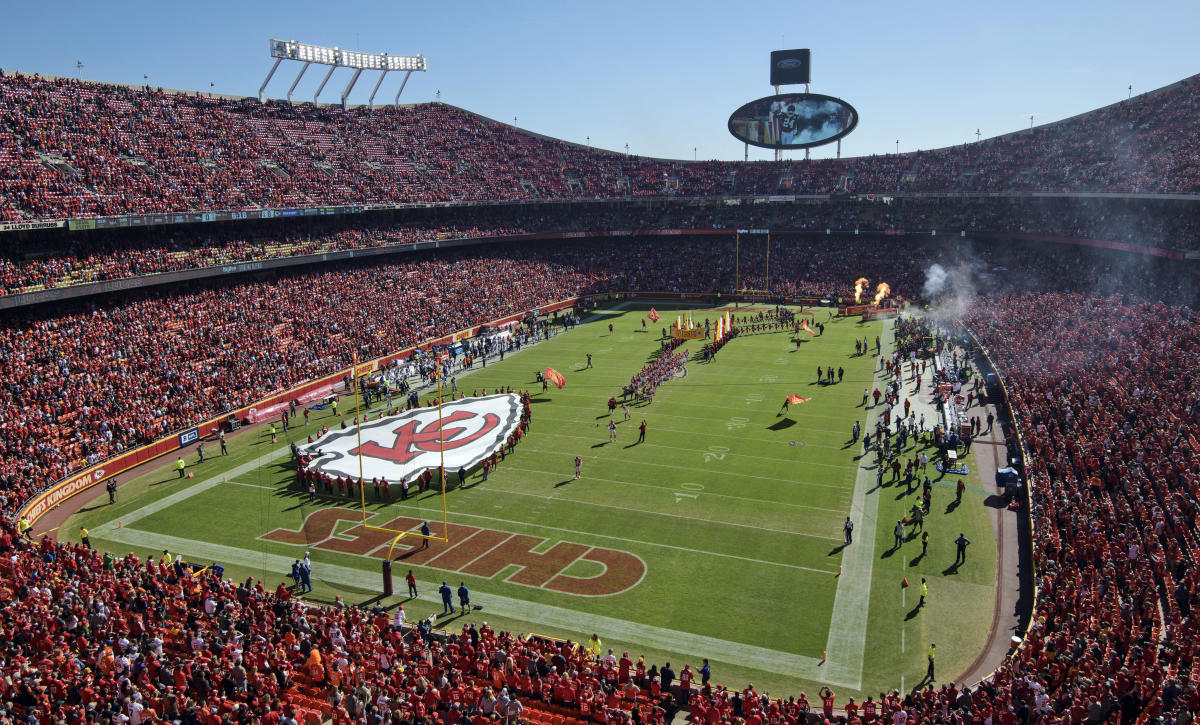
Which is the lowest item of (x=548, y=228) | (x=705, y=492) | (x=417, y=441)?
(x=705, y=492)

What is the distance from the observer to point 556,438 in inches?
1403

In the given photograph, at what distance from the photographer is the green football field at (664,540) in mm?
20438

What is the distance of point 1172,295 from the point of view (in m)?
45.5

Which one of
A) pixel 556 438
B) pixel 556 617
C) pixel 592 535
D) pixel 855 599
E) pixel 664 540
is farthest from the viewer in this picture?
pixel 556 438

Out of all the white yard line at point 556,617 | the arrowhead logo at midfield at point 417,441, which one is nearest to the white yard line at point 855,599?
the white yard line at point 556,617

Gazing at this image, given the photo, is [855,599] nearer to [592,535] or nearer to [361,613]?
[592,535]

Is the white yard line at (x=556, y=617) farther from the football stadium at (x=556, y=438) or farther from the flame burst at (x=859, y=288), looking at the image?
the flame burst at (x=859, y=288)

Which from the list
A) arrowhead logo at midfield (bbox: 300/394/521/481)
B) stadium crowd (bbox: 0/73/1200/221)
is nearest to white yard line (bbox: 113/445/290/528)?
arrowhead logo at midfield (bbox: 300/394/521/481)

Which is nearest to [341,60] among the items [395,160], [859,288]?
[395,160]

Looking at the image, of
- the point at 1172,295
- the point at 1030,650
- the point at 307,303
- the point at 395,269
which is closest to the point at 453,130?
the point at 395,269

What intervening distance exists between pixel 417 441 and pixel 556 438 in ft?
19.3

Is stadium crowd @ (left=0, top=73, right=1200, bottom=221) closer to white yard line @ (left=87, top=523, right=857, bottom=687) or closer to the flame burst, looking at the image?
the flame burst

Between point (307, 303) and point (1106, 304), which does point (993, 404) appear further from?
point (307, 303)

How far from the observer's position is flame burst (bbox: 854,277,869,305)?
2566 inches
